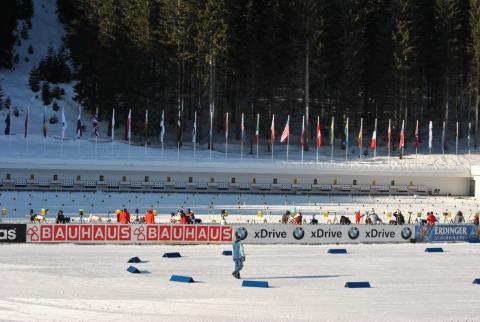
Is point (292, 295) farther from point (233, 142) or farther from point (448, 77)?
Result: point (448, 77)

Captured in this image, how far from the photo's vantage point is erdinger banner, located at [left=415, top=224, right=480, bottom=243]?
33938mm

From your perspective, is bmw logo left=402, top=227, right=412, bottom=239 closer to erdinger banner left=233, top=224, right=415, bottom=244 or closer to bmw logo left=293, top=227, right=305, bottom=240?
erdinger banner left=233, top=224, right=415, bottom=244

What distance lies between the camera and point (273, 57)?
221ft

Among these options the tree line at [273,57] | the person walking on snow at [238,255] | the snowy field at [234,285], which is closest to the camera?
the snowy field at [234,285]

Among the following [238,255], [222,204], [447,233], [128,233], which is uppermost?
[238,255]

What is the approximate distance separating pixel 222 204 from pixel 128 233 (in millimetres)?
15138

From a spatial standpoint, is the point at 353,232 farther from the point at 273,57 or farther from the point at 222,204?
the point at 273,57

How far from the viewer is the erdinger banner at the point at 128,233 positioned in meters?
30.4

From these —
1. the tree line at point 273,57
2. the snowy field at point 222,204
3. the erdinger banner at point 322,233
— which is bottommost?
the snowy field at point 222,204

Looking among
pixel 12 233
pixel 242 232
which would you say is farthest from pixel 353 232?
pixel 12 233

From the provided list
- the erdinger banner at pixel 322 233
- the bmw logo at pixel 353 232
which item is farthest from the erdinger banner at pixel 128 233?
the bmw logo at pixel 353 232

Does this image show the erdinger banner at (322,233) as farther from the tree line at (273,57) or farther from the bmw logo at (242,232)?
the tree line at (273,57)

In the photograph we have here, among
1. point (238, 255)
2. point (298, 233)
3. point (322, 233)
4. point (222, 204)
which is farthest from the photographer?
point (222, 204)

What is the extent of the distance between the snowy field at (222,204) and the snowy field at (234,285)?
369 inches
